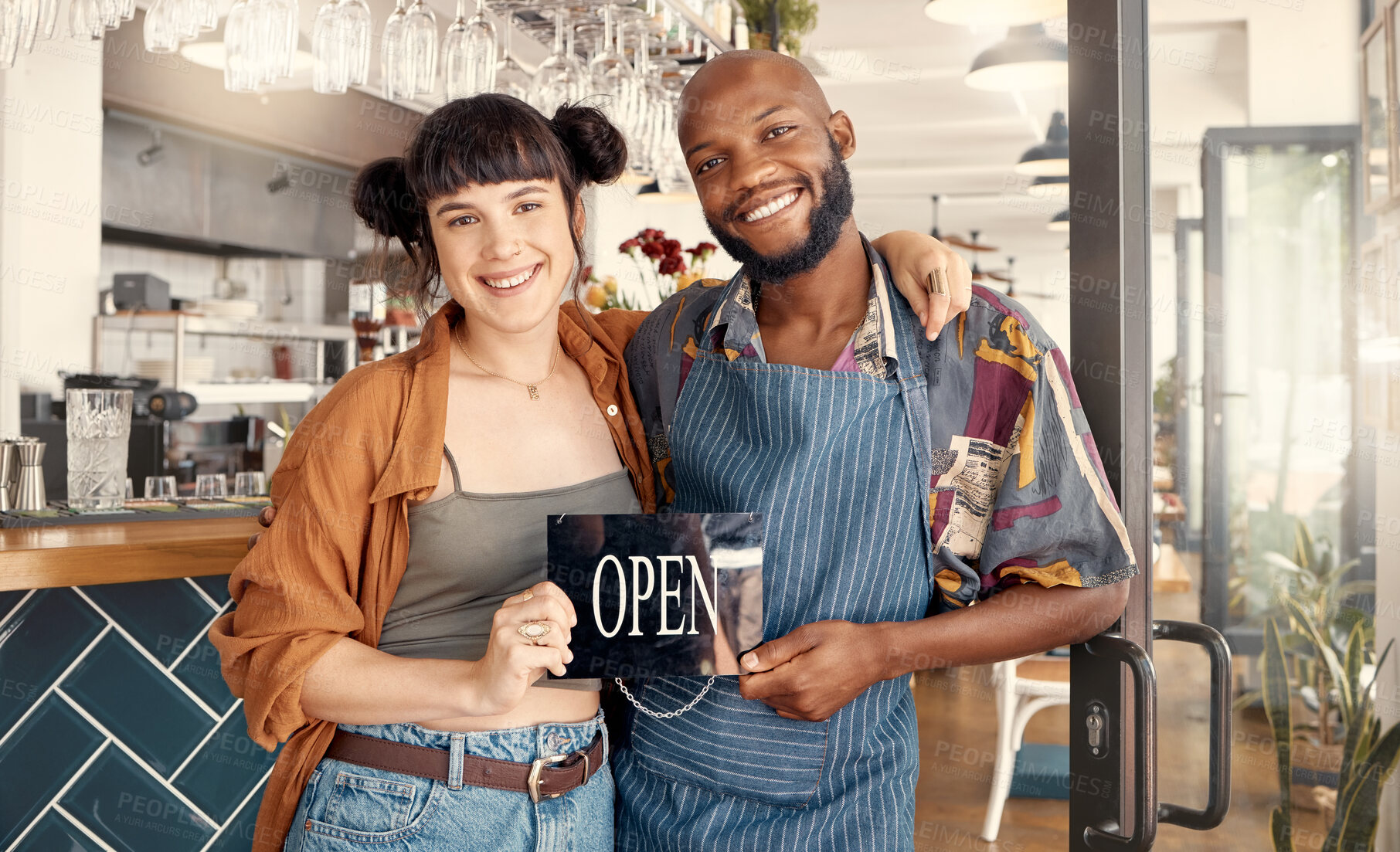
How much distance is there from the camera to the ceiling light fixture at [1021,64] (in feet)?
13.4

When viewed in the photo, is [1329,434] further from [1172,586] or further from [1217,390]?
[1172,586]

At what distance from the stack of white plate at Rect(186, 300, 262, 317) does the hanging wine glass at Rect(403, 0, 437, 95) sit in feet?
12.2

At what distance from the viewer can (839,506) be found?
1441mm

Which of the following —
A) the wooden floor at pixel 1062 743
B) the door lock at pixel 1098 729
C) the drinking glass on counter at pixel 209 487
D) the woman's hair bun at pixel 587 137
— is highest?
the woman's hair bun at pixel 587 137

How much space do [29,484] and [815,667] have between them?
193 centimetres

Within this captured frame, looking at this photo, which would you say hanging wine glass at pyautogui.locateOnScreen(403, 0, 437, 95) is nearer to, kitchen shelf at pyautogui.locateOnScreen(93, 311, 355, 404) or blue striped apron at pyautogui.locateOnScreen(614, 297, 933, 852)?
blue striped apron at pyautogui.locateOnScreen(614, 297, 933, 852)

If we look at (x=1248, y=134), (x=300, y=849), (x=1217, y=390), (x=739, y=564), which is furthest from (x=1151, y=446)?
(x=300, y=849)

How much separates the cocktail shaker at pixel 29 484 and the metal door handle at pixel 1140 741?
2.20m

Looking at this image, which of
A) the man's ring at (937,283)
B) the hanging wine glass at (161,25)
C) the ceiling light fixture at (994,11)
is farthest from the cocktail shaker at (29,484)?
the ceiling light fixture at (994,11)

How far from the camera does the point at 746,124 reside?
1.54m

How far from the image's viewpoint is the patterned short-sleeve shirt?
1346 millimetres

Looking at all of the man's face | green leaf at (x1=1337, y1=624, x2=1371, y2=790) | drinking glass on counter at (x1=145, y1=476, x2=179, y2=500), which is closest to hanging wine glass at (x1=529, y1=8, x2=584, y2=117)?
drinking glass on counter at (x1=145, y1=476, x2=179, y2=500)

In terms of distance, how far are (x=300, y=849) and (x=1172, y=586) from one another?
118 cm

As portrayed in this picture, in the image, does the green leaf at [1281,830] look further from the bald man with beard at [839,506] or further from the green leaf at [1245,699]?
the bald man with beard at [839,506]
